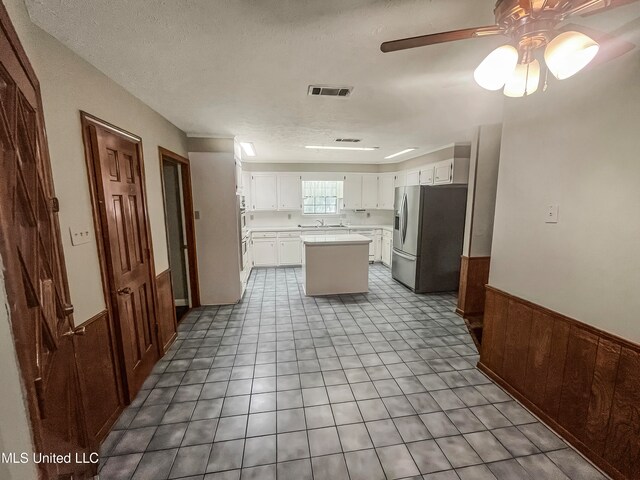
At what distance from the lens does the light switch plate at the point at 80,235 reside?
1513 millimetres

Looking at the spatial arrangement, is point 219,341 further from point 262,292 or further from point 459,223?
point 459,223

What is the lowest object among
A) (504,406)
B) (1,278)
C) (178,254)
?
(504,406)

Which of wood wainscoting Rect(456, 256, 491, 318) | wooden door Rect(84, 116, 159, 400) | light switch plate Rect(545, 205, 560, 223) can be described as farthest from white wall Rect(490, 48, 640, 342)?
wooden door Rect(84, 116, 159, 400)

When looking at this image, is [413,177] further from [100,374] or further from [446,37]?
[100,374]

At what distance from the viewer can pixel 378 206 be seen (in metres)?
6.36

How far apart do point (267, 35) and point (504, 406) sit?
2823mm

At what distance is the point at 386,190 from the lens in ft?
20.6

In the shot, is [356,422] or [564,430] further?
[356,422]

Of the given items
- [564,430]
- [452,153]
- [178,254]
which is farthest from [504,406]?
[178,254]

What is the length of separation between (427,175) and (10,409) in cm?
495

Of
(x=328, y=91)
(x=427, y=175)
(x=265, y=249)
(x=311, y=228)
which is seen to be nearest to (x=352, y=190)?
(x=311, y=228)

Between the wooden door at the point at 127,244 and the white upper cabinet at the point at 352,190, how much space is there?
4.50 meters

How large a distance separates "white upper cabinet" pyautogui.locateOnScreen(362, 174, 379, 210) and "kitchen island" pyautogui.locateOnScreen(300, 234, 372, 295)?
7.51 ft

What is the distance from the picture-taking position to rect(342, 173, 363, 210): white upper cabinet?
619cm
